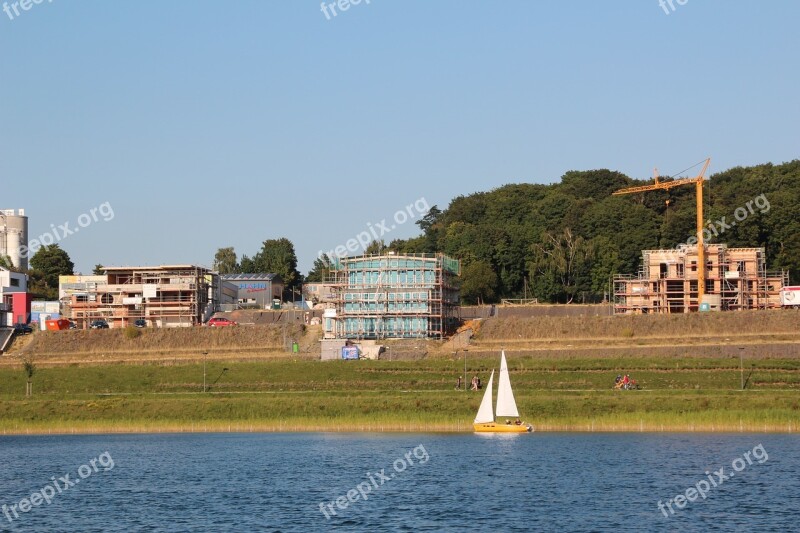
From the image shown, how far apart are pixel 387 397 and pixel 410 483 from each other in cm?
3568

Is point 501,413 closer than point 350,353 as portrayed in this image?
Yes

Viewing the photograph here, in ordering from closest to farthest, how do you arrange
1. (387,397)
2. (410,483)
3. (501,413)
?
1. (410,483)
2. (501,413)
3. (387,397)

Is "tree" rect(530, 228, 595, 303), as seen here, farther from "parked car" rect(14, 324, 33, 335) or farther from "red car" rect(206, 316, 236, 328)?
"parked car" rect(14, 324, 33, 335)

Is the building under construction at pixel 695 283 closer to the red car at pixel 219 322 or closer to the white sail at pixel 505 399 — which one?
the red car at pixel 219 322

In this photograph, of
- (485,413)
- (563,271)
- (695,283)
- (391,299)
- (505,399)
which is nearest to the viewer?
(485,413)

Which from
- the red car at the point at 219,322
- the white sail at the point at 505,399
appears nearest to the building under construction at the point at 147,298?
the red car at the point at 219,322

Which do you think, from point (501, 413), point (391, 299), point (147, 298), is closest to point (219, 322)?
point (147, 298)

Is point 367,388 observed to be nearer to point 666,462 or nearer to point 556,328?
point 556,328

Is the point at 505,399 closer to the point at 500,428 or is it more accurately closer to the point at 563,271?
the point at 500,428

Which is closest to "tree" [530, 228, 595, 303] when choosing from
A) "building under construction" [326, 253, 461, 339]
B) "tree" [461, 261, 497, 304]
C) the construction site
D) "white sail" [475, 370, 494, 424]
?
"tree" [461, 261, 497, 304]

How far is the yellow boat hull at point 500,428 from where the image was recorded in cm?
9419

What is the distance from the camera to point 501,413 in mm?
96500

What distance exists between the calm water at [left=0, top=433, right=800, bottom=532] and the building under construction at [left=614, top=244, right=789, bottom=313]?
265 ft

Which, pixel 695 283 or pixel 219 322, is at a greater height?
pixel 695 283
